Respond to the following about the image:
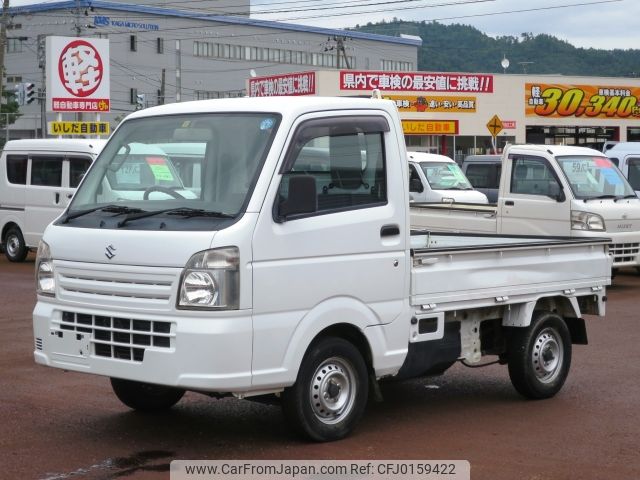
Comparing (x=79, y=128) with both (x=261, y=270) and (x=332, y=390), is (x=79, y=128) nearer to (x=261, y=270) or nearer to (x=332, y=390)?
(x=332, y=390)

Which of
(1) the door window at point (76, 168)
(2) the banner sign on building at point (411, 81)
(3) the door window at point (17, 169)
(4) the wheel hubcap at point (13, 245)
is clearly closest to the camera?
(1) the door window at point (76, 168)

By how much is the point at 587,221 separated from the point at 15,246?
11.7 meters

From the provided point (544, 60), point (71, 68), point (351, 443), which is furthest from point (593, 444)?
point (544, 60)

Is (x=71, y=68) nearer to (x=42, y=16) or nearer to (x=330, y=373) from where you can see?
(x=330, y=373)

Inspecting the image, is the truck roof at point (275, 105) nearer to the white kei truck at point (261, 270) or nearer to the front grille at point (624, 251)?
the white kei truck at point (261, 270)

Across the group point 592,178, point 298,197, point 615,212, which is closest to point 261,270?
point 298,197

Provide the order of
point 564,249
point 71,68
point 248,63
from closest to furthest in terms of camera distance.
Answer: point 564,249 → point 71,68 → point 248,63

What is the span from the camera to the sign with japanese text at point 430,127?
48.6 metres

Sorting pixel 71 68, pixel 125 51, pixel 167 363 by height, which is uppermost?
pixel 125 51

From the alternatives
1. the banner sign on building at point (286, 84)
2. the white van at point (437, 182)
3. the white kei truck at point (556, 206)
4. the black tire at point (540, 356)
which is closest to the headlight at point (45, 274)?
the black tire at point (540, 356)

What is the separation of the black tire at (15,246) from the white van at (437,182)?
8463 mm

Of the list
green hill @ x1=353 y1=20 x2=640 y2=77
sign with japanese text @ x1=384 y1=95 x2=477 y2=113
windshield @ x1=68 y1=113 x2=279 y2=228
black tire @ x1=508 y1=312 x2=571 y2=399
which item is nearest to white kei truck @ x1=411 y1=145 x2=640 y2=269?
black tire @ x1=508 y1=312 x2=571 y2=399

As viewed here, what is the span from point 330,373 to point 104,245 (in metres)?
1.69

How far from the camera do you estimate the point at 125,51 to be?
3423 inches
